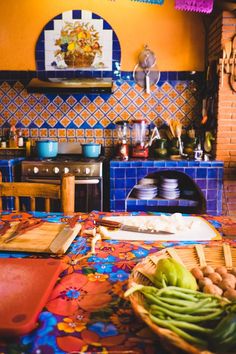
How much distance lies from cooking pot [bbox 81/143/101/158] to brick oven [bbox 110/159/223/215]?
0.38 metres

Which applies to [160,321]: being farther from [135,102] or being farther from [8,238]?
[135,102]

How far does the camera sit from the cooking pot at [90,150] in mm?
3703

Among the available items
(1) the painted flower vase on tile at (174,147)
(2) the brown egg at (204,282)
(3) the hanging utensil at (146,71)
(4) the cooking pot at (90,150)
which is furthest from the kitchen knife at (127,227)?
(3) the hanging utensil at (146,71)

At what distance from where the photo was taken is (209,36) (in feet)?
12.5

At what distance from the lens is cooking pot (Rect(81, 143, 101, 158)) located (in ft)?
12.1

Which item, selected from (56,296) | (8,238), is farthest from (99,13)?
(56,296)

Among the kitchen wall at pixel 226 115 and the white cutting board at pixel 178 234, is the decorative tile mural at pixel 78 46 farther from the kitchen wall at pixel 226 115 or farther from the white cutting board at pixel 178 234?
the white cutting board at pixel 178 234

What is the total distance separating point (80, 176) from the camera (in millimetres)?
3350

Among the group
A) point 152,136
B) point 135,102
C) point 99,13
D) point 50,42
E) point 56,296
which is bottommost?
point 56,296

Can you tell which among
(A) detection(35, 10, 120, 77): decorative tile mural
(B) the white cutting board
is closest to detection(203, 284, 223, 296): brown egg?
(B) the white cutting board

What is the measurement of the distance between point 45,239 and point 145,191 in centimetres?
240

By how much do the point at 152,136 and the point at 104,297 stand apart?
321 cm

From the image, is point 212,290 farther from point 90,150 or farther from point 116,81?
point 116,81

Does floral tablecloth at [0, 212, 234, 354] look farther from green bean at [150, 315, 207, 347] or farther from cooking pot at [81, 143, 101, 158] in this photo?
cooking pot at [81, 143, 101, 158]
